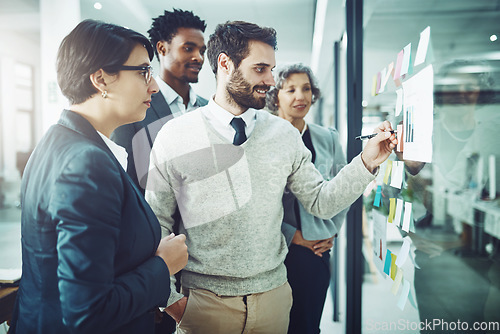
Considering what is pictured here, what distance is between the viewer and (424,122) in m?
0.99

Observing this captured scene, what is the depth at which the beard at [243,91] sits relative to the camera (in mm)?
1168

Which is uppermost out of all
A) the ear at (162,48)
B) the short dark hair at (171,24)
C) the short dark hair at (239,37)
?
the short dark hair at (171,24)

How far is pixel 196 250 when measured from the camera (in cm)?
115

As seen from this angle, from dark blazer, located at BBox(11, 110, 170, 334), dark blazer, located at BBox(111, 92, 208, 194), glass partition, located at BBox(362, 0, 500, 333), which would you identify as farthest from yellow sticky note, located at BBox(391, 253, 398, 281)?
dark blazer, located at BBox(111, 92, 208, 194)

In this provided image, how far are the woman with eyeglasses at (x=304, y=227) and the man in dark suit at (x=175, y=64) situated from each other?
363 millimetres

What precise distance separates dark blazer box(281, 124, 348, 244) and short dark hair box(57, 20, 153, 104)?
33.5 inches

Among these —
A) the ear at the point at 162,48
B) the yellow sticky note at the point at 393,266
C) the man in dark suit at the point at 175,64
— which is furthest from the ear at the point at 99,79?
the yellow sticky note at the point at 393,266

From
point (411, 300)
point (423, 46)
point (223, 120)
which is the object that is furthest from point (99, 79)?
point (411, 300)

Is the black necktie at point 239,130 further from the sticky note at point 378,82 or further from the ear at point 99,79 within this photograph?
the sticky note at point 378,82

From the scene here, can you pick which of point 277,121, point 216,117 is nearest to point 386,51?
point 277,121

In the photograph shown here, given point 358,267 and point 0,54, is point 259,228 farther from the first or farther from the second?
point 0,54

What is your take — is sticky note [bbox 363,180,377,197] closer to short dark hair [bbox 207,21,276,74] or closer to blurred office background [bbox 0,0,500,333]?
blurred office background [bbox 0,0,500,333]

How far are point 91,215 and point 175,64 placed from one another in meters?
0.93

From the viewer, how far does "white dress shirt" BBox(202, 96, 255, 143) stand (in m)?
1.20
